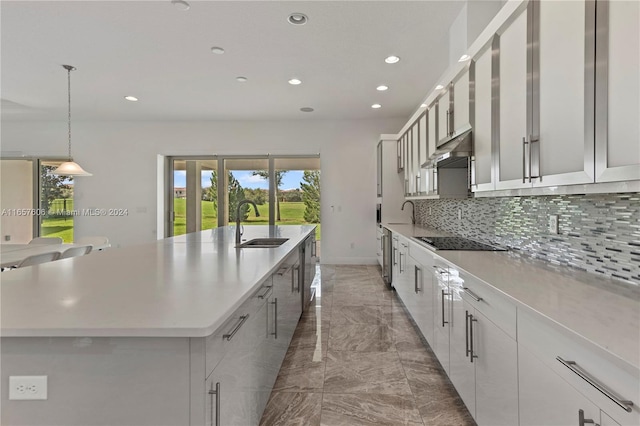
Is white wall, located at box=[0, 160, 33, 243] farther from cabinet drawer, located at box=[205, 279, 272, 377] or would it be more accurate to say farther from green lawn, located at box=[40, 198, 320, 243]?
cabinet drawer, located at box=[205, 279, 272, 377]

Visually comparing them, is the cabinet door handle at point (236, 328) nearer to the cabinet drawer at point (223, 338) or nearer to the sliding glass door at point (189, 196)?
the cabinet drawer at point (223, 338)

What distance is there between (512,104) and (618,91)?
722 millimetres

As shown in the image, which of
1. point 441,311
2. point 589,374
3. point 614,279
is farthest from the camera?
point 441,311

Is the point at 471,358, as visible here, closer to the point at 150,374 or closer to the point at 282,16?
the point at 150,374

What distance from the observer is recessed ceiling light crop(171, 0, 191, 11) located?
9.35ft

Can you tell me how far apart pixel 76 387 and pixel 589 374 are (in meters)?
1.46

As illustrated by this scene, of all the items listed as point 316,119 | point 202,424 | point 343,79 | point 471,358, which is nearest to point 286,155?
point 316,119

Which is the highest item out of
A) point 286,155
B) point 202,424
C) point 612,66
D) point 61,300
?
point 286,155

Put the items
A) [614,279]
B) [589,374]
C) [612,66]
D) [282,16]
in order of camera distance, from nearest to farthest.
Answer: [589,374], [612,66], [614,279], [282,16]

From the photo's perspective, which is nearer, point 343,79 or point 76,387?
point 76,387

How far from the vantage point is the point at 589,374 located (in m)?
0.84

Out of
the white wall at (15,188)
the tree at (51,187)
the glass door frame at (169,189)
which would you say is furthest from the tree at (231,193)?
the white wall at (15,188)

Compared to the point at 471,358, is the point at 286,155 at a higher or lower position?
higher

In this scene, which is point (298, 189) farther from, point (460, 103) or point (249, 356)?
point (249, 356)
